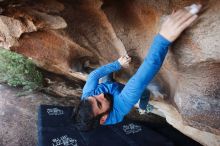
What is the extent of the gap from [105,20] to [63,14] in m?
0.45

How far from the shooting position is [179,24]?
2.12 meters

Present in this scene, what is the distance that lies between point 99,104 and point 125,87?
0.38 meters

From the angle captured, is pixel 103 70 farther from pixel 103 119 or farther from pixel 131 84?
pixel 131 84

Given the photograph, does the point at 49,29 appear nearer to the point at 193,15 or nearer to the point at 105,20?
the point at 105,20

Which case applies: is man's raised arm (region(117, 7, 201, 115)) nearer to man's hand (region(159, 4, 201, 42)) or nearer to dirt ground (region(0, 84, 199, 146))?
man's hand (region(159, 4, 201, 42))

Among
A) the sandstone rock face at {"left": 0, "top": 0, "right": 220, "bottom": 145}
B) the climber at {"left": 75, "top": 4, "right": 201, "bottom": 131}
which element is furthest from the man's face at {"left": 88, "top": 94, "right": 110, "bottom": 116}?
the sandstone rock face at {"left": 0, "top": 0, "right": 220, "bottom": 145}

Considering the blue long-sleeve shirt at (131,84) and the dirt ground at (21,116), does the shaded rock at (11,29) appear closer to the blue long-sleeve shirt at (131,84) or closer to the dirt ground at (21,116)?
the blue long-sleeve shirt at (131,84)

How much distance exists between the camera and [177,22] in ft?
6.95

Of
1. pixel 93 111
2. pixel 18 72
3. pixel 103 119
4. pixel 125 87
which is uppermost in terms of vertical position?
pixel 125 87

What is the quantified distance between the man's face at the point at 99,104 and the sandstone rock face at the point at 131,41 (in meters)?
0.71

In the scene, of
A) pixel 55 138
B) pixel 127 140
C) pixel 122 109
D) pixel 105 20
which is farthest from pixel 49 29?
pixel 127 140

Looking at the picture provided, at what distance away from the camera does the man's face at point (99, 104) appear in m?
2.72

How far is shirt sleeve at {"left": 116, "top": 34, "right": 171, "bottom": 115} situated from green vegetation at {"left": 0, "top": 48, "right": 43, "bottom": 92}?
12.5 feet

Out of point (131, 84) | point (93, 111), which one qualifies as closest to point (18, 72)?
point (93, 111)
